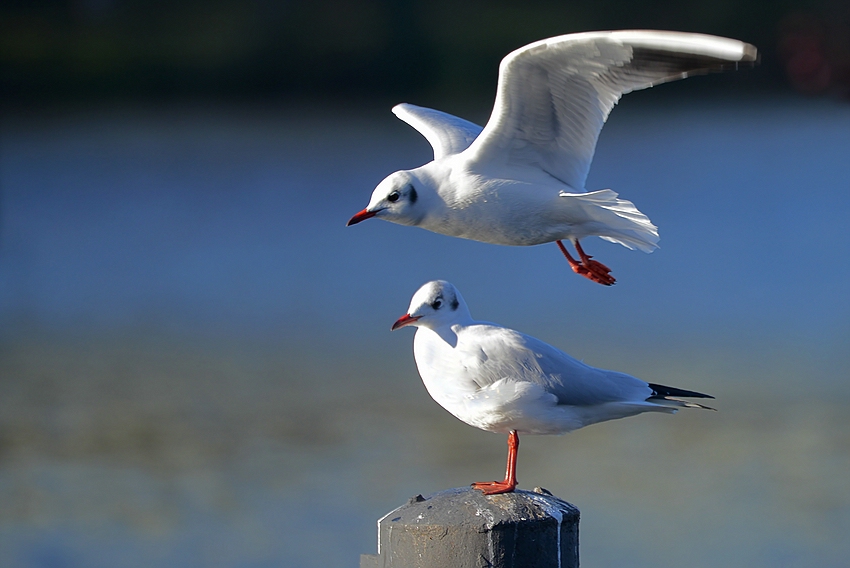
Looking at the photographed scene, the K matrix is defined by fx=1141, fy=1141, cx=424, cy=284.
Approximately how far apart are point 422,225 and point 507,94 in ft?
1.86

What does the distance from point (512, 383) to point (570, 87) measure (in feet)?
4.17

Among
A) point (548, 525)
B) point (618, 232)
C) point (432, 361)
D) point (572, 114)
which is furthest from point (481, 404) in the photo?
point (572, 114)

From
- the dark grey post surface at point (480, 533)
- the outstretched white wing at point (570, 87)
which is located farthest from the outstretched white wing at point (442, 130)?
the dark grey post surface at point (480, 533)

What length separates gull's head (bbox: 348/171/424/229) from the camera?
385 centimetres

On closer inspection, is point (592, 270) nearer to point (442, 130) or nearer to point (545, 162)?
point (545, 162)

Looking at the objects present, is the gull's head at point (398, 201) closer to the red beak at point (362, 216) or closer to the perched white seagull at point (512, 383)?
the red beak at point (362, 216)

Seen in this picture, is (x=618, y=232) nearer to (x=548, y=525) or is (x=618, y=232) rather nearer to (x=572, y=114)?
(x=572, y=114)

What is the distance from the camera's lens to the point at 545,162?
166 inches

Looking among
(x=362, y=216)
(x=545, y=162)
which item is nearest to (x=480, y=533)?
(x=362, y=216)

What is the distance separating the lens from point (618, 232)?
4090 mm

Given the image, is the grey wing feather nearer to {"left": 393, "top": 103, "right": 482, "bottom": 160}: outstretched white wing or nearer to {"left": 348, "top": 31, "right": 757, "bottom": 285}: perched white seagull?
{"left": 348, "top": 31, "right": 757, "bottom": 285}: perched white seagull

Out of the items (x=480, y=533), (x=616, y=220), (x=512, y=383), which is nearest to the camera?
(x=480, y=533)

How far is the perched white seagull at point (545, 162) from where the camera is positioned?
3859mm

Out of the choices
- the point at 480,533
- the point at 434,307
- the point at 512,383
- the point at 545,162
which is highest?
the point at 545,162
